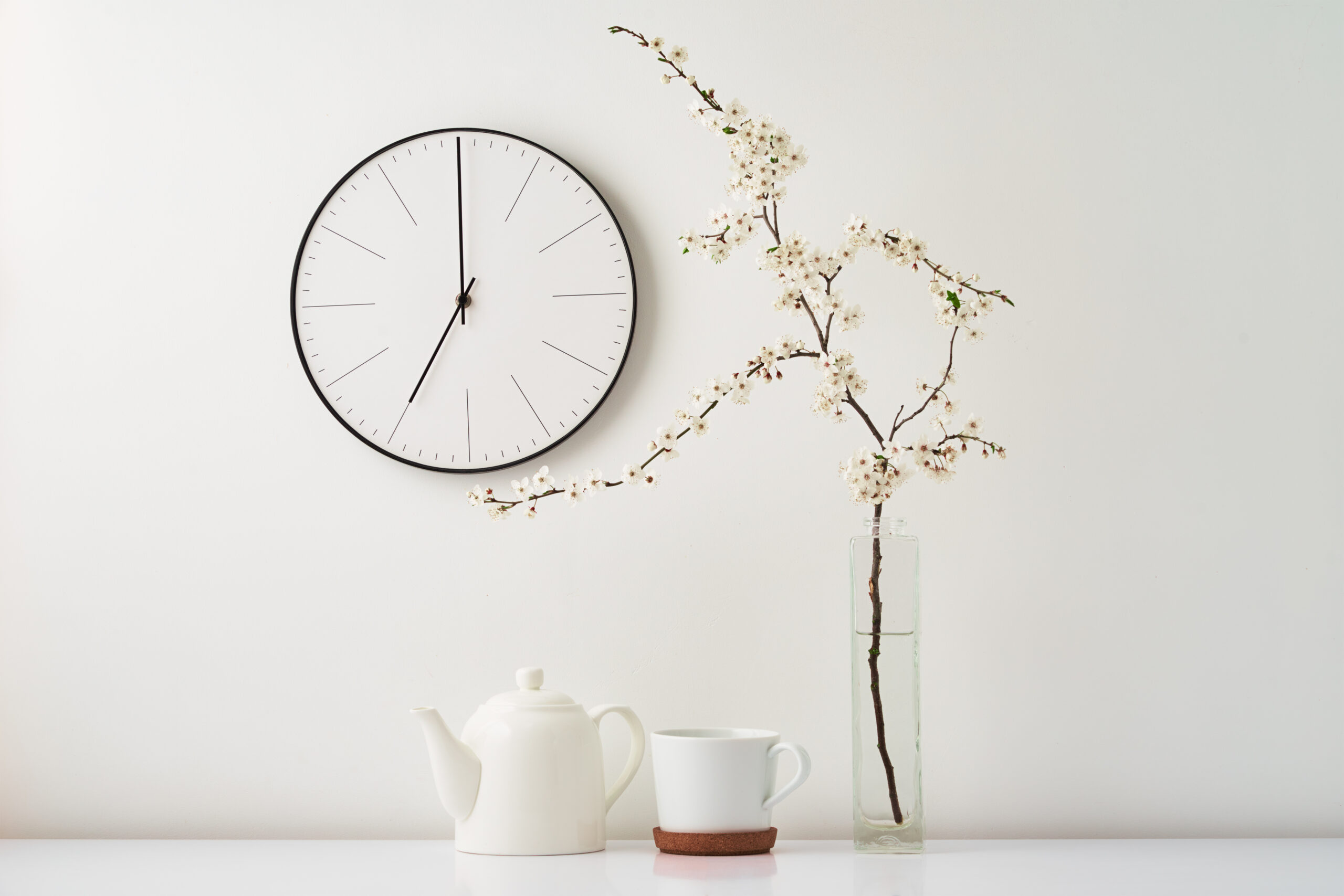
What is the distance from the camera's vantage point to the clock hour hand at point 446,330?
4.28 feet

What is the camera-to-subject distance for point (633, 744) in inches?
47.5

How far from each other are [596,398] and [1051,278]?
608 mm

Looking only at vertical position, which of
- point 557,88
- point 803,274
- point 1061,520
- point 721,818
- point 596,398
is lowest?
point 721,818

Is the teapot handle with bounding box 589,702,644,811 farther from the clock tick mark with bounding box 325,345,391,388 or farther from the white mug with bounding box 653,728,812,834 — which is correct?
the clock tick mark with bounding box 325,345,391,388

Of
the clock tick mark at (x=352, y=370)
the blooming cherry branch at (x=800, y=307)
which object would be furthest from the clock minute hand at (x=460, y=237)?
the blooming cherry branch at (x=800, y=307)

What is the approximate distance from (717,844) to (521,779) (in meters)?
0.23

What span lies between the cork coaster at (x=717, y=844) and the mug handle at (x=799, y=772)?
0.03 meters

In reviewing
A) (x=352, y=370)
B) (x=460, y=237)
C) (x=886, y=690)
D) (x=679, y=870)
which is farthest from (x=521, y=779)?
(x=460, y=237)

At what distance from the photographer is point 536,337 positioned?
1308 millimetres

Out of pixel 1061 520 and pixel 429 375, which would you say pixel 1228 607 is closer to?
pixel 1061 520

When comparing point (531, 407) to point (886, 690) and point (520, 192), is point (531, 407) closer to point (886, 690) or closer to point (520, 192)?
point (520, 192)

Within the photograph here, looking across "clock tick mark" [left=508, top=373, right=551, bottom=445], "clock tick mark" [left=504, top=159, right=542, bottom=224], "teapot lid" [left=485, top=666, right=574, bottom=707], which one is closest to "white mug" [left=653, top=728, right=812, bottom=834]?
"teapot lid" [left=485, top=666, right=574, bottom=707]

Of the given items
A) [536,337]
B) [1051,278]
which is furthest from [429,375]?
[1051,278]

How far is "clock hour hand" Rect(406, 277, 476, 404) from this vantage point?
1.31m
